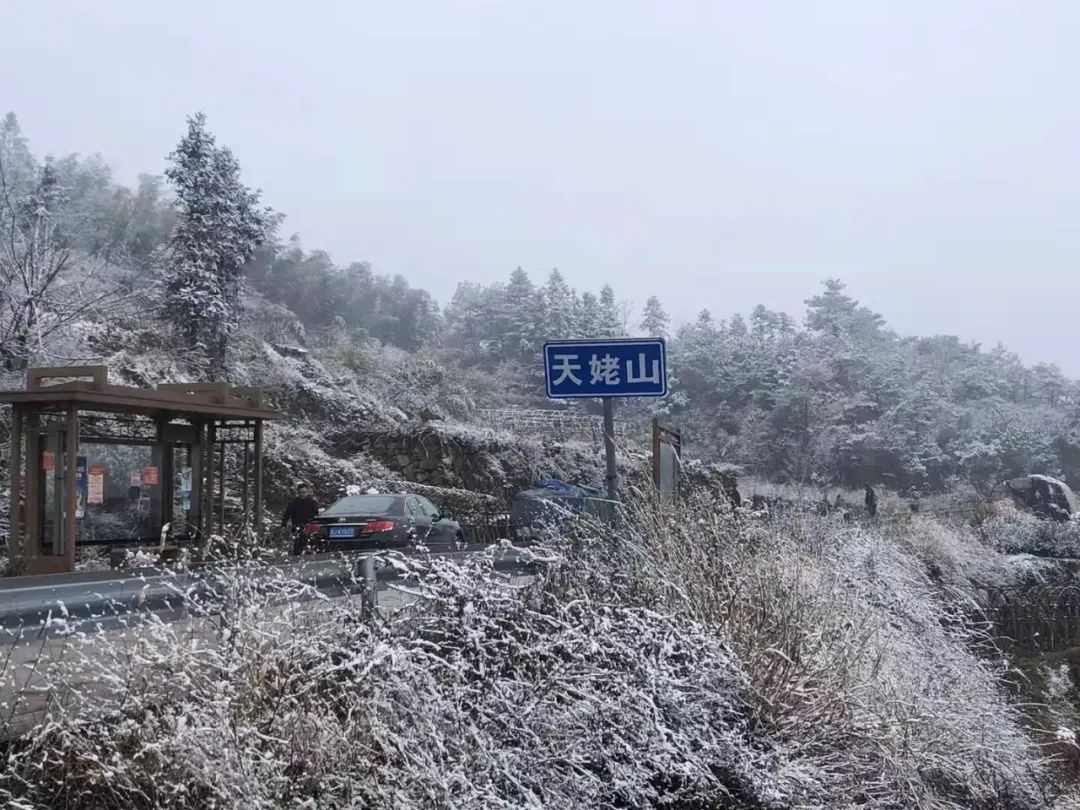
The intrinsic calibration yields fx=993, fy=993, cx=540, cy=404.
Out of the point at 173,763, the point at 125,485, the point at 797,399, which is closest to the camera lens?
the point at 173,763

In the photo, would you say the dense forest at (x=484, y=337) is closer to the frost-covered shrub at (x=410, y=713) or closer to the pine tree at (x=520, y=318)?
the pine tree at (x=520, y=318)

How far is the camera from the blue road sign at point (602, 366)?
7.11 meters

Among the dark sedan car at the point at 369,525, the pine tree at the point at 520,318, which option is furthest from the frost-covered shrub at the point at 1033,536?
the pine tree at the point at 520,318

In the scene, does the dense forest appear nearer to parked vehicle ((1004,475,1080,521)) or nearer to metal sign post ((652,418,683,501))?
parked vehicle ((1004,475,1080,521))

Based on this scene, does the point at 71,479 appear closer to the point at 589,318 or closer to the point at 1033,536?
the point at 1033,536

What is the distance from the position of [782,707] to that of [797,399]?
138 ft

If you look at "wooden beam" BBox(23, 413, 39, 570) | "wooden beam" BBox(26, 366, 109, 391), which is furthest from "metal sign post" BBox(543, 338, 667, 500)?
"wooden beam" BBox(23, 413, 39, 570)

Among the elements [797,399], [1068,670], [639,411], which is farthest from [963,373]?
[1068,670]

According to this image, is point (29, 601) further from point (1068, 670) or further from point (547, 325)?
point (547, 325)

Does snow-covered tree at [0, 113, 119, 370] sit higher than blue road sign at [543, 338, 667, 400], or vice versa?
snow-covered tree at [0, 113, 119, 370]

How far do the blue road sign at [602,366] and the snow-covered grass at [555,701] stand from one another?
106 centimetres

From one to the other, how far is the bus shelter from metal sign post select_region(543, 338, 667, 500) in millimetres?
5791

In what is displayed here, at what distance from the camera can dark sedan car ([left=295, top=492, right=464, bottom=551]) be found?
14031 millimetres

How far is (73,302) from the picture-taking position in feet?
81.9
